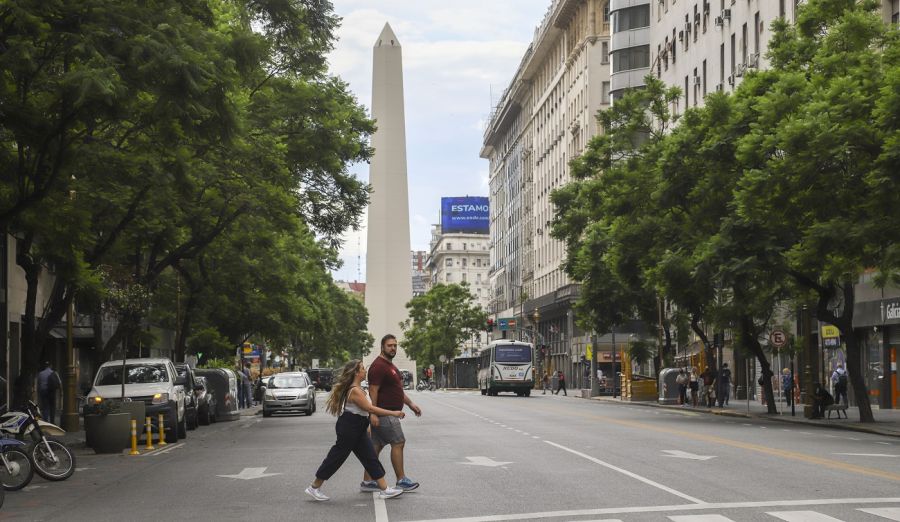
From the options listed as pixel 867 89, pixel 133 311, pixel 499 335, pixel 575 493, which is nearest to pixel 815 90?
pixel 867 89

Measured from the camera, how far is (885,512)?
1391cm

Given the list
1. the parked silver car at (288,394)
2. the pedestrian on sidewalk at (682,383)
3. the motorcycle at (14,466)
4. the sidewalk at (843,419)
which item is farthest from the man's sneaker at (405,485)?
the pedestrian on sidewalk at (682,383)

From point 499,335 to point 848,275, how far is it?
122254 mm

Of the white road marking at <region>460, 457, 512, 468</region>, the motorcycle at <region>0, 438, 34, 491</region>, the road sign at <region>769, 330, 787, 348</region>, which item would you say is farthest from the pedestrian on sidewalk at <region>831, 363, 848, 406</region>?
the motorcycle at <region>0, 438, 34, 491</region>

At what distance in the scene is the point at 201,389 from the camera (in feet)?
137

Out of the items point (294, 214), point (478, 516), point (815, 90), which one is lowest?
point (478, 516)


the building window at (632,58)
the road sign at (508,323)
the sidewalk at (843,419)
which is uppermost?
the building window at (632,58)

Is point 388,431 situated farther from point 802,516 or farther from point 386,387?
point 802,516

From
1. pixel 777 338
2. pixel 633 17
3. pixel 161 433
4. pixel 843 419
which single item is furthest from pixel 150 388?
pixel 633 17

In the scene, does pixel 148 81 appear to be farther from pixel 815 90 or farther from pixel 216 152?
pixel 815 90

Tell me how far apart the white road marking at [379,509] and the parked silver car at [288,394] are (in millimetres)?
34679

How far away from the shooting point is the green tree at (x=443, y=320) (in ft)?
480

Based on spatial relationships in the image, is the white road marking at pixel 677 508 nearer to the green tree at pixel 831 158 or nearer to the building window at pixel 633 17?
the green tree at pixel 831 158

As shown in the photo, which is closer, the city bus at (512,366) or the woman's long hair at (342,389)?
the woman's long hair at (342,389)
